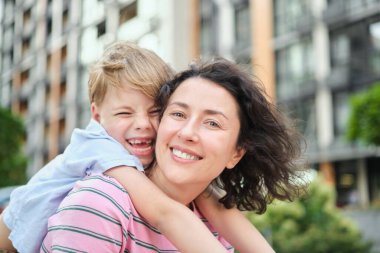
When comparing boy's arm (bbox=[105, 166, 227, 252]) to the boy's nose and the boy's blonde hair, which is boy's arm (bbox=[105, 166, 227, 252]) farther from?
the boy's blonde hair

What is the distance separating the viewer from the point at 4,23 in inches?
1807

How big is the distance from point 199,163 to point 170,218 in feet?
0.65

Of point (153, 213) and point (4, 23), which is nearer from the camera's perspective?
point (153, 213)

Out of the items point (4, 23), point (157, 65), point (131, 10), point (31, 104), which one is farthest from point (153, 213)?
point (4, 23)

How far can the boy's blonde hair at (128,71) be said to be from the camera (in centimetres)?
211

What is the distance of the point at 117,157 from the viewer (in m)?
1.84

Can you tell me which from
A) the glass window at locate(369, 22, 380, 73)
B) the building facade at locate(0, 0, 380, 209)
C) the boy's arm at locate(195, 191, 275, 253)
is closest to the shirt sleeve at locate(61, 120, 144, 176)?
the boy's arm at locate(195, 191, 275, 253)

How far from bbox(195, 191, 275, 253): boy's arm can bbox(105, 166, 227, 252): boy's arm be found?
396mm

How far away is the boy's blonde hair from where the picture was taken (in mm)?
2109

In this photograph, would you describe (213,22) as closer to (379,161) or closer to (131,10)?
(131,10)

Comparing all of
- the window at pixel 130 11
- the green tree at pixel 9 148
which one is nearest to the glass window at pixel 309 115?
the window at pixel 130 11

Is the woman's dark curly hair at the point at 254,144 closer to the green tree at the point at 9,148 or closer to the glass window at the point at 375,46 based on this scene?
the green tree at the point at 9,148

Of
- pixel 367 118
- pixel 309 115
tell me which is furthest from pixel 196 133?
pixel 309 115

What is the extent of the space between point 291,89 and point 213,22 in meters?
5.80
